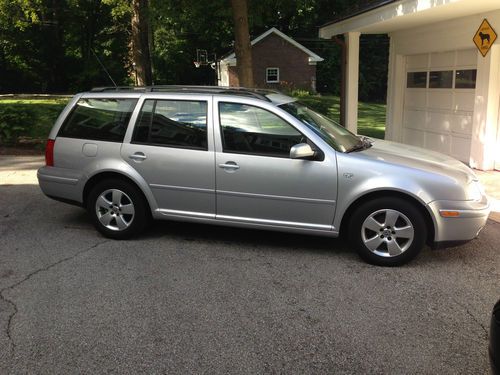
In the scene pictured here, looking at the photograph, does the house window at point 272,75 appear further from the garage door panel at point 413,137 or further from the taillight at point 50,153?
the taillight at point 50,153

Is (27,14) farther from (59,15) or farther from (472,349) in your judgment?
(472,349)

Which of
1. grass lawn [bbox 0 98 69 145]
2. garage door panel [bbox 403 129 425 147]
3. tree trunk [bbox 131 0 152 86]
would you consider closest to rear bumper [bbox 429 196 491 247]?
garage door panel [bbox 403 129 425 147]

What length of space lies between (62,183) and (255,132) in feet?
7.72

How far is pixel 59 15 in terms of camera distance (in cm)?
4128

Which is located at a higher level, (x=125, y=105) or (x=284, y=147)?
(x=125, y=105)

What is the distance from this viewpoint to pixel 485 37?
888 cm

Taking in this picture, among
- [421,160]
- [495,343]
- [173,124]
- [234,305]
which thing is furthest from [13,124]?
[495,343]

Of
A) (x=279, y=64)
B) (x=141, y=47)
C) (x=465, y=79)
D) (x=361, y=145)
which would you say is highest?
(x=279, y=64)

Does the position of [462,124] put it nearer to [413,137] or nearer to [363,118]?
[413,137]

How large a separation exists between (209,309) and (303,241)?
1959mm

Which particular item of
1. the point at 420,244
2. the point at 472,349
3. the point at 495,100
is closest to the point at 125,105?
the point at 420,244

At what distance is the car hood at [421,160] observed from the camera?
487 centimetres

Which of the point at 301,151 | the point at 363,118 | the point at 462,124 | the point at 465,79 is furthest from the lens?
the point at 363,118

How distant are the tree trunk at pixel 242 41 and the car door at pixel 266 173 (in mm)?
6573
